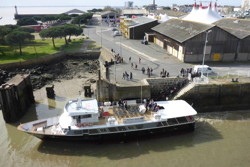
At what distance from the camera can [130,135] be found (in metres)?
21.5

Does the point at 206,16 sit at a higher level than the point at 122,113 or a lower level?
higher

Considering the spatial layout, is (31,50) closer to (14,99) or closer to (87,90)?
(87,90)

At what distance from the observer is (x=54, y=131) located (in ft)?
68.8

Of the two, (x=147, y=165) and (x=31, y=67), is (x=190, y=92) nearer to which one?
(x=147, y=165)

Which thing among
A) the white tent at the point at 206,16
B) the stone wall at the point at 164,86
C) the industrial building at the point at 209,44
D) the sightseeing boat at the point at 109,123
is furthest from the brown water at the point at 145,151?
the white tent at the point at 206,16

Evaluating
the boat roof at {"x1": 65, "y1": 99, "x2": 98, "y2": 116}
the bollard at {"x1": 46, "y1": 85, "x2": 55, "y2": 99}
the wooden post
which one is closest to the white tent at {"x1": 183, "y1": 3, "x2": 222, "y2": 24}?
the bollard at {"x1": 46, "y1": 85, "x2": 55, "y2": 99}

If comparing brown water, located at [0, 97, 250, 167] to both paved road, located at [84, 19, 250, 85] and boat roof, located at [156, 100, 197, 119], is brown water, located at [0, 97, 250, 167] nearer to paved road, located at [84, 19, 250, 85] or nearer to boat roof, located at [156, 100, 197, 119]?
boat roof, located at [156, 100, 197, 119]

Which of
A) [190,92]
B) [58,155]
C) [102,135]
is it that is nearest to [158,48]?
[190,92]

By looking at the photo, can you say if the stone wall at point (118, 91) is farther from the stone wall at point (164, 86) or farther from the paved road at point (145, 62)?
the paved road at point (145, 62)

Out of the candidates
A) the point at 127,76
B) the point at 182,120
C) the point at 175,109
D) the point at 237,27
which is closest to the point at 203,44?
the point at 127,76

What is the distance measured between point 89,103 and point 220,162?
1365cm

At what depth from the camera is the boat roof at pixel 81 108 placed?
20600 millimetres

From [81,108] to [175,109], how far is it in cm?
1016

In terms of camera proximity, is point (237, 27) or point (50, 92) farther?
point (237, 27)
